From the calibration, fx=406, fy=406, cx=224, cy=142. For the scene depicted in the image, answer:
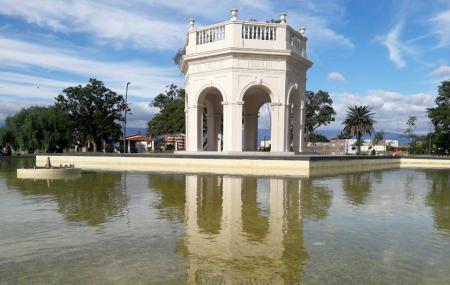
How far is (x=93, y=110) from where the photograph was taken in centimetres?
5522

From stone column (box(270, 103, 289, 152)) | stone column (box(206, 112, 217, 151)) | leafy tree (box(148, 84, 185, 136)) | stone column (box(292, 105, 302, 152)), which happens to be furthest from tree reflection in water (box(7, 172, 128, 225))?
leafy tree (box(148, 84, 185, 136))

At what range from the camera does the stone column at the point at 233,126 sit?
82.0 feet

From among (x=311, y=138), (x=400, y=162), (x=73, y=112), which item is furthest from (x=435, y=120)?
(x=73, y=112)

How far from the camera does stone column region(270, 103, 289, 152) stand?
25453 millimetres

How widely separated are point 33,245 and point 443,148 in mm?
72851

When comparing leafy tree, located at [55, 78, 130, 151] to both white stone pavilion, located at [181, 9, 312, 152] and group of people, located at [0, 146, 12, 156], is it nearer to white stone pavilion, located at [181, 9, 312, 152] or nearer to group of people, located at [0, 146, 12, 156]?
group of people, located at [0, 146, 12, 156]

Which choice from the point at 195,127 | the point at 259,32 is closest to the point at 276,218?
the point at 259,32

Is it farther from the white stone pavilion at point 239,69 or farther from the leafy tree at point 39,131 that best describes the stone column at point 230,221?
the leafy tree at point 39,131

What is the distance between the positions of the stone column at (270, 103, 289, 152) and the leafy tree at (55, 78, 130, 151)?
32.8 metres

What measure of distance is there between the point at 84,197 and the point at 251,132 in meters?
22.2

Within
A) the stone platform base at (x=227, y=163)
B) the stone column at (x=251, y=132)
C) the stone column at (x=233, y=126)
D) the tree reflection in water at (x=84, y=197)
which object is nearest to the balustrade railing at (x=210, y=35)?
the stone column at (x=233, y=126)

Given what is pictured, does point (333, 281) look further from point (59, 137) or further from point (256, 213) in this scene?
point (59, 137)

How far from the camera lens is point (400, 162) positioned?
1403 inches

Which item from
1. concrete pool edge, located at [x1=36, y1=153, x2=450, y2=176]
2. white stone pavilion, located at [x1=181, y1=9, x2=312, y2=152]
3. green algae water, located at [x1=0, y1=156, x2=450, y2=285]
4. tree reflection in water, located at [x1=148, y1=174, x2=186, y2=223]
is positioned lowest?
green algae water, located at [x1=0, y1=156, x2=450, y2=285]
